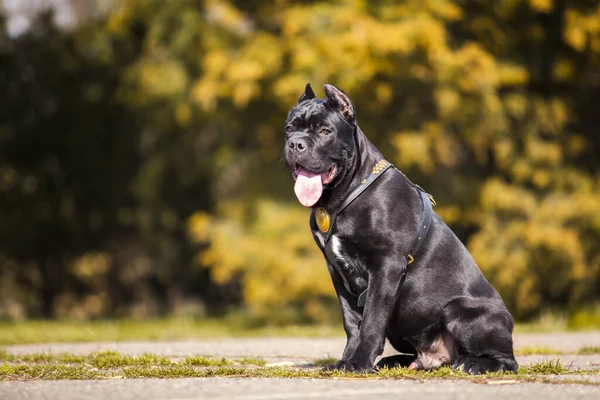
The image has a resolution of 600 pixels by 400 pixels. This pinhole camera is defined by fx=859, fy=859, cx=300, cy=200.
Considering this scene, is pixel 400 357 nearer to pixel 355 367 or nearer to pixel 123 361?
pixel 355 367

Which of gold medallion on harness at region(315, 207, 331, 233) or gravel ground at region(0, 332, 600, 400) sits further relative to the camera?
gold medallion on harness at region(315, 207, 331, 233)

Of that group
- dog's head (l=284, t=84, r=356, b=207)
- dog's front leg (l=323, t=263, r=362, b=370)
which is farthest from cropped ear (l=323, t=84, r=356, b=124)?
dog's front leg (l=323, t=263, r=362, b=370)

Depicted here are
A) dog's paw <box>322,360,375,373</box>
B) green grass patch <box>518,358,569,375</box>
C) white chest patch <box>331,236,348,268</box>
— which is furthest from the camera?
white chest patch <box>331,236,348,268</box>

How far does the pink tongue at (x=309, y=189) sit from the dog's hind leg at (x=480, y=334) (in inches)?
40.4

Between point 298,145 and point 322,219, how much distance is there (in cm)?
46

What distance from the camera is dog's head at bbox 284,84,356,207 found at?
509 cm

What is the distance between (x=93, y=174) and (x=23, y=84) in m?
2.22

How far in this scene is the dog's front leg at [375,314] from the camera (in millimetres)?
4820

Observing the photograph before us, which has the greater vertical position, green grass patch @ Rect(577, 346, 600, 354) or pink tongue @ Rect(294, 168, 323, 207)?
pink tongue @ Rect(294, 168, 323, 207)

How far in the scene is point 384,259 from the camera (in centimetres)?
492

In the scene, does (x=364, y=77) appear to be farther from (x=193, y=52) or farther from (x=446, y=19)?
(x=193, y=52)

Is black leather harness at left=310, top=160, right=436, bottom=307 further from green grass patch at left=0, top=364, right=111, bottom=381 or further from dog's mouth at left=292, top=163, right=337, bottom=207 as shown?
green grass patch at left=0, top=364, right=111, bottom=381

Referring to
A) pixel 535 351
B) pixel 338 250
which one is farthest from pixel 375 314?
pixel 535 351

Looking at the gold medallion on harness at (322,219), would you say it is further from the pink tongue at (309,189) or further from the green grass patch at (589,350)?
the green grass patch at (589,350)
